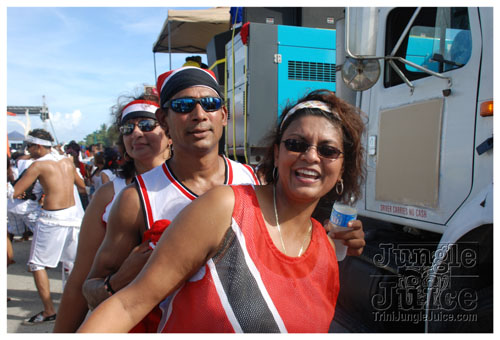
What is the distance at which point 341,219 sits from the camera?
178cm

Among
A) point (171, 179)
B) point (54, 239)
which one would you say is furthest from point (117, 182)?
point (54, 239)

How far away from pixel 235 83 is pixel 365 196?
319 centimetres

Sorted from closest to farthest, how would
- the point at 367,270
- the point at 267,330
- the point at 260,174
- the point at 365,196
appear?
the point at 267,330
the point at 260,174
the point at 367,270
the point at 365,196

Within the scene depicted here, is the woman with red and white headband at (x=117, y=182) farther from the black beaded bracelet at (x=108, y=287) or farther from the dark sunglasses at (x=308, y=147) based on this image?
the dark sunglasses at (x=308, y=147)

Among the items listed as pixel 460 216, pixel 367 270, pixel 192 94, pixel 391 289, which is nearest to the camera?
pixel 192 94

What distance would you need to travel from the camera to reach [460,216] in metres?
2.08

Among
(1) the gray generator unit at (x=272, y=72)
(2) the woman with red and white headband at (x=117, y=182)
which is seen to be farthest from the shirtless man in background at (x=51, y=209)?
(2) the woman with red and white headband at (x=117, y=182)

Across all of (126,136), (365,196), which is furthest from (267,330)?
(365,196)

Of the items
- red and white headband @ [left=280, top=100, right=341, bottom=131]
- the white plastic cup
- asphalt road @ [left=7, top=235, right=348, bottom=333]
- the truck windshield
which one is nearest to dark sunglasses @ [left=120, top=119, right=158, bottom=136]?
red and white headband @ [left=280, top=100, right=341, bottom=131]

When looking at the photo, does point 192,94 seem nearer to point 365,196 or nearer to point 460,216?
point 460,216

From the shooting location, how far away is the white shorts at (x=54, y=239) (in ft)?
15.4

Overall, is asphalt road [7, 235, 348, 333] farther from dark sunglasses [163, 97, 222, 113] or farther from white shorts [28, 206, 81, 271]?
dark sunglasses [163, 97, 222, 113]
